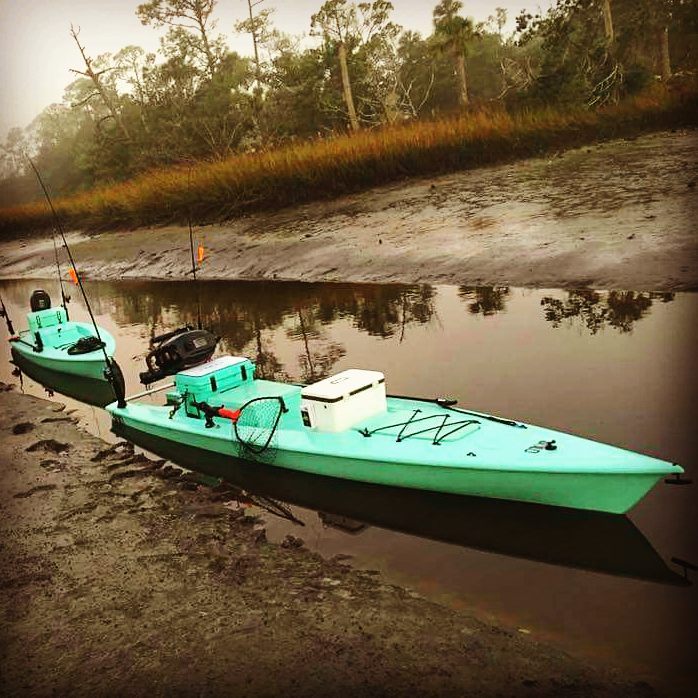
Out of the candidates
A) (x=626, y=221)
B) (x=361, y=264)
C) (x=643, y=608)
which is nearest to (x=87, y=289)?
(x=361, y=264)

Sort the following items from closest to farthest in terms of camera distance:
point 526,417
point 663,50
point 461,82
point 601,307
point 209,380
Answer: point 526,417
point 209,380
point 601,307
point 663,50
point 461,82

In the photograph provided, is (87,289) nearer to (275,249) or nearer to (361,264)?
(275,249)

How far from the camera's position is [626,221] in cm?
721

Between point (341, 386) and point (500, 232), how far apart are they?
5.04 meters

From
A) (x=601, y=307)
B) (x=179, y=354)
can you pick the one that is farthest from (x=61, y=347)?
(x=601, y=307)

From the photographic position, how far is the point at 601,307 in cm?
595

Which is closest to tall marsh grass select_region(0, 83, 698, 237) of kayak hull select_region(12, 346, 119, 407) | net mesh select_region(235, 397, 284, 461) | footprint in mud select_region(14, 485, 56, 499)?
kayak hull select_region(12, 346, 119, 407)

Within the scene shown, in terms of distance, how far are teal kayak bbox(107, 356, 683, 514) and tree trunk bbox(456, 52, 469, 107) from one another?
6.83 meters

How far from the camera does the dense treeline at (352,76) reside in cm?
701

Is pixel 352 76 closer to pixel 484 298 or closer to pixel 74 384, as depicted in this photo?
pixel 484 298

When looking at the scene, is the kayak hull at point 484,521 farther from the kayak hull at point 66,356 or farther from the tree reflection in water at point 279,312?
the kayak hull at point 66,356

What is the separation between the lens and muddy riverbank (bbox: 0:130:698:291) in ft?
22.1

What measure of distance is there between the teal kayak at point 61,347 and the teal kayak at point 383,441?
5.55 feet

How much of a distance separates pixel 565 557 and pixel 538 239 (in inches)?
210
